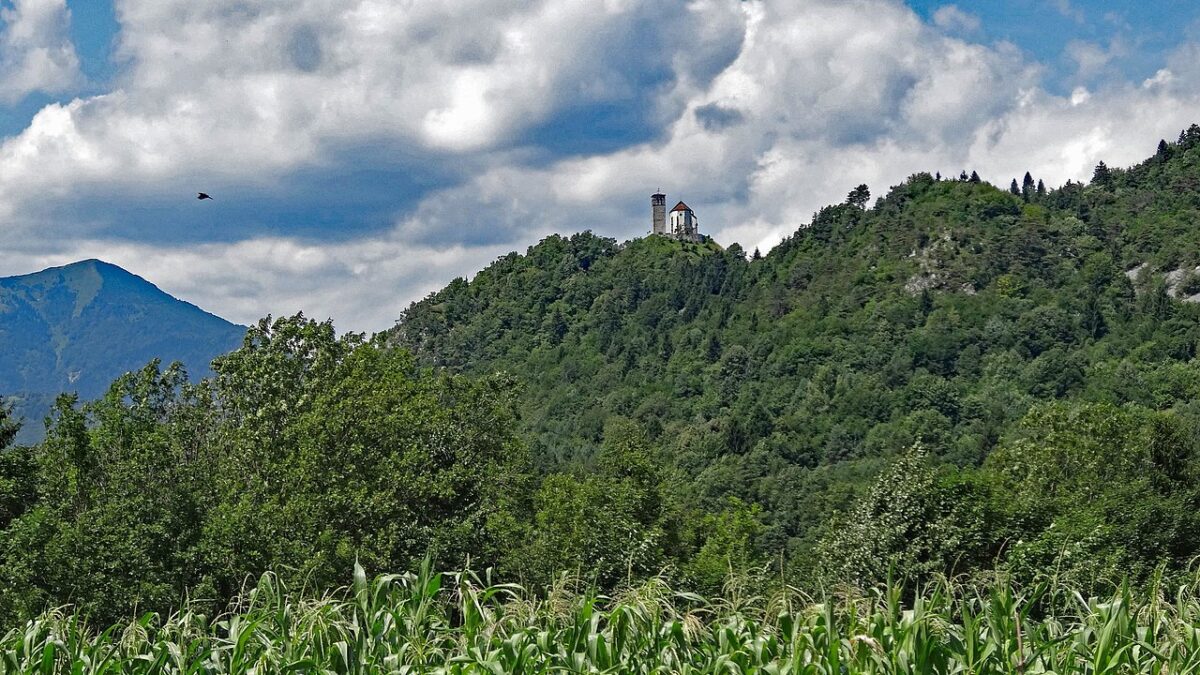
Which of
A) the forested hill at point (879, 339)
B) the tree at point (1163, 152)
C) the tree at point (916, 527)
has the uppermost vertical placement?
the tree at point (1163, 152)

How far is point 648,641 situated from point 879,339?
148 m

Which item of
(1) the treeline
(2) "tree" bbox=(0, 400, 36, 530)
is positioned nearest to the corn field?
(1) the treeline

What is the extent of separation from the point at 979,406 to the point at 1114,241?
5718 cm

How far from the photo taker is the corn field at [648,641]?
924 centimetres

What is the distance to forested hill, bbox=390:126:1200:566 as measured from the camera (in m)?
114

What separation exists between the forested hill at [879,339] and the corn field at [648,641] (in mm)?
70594

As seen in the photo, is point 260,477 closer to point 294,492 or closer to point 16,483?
point 294,492

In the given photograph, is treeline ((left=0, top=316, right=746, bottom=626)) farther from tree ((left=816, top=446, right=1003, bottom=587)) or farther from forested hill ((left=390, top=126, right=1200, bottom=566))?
forested hill ((left=390, top=126, right=1200, bottom=566))

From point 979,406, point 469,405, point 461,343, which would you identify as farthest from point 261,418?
point 461,343

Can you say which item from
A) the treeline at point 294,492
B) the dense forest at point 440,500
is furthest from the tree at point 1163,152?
the treeline at point 294,492

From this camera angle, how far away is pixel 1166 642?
10.5 meters

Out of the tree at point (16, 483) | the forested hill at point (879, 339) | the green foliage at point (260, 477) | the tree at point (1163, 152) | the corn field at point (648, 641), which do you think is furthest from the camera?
the tree at point (1163, 152)

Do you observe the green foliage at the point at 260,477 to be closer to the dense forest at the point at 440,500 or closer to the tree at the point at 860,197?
the dense forest at the point at 440,500

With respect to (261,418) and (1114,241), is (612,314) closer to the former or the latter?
(1114,241)
